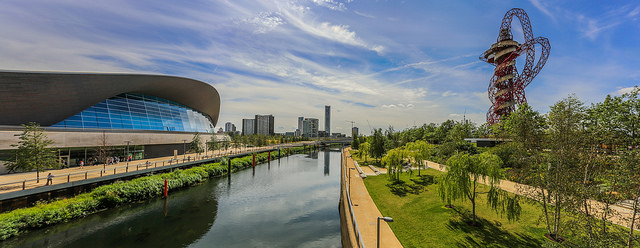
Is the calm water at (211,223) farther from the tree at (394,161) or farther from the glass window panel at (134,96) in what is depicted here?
the glass window panel at (134,96)

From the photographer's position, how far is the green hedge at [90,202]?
16766mm

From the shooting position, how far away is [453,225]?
1589 centimetres

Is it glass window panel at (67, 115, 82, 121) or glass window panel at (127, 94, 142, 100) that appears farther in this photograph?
glass window panel at (127, 94, 142, 100)

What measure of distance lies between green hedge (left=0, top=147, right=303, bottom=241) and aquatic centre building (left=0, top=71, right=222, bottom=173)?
11.7 m

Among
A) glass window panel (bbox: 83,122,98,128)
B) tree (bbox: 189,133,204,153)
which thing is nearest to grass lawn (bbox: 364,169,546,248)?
tree (bbox: 189,133,204,153)

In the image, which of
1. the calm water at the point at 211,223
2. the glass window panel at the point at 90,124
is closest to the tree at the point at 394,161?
the calm water at the point at 211,223

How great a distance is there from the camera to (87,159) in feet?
113

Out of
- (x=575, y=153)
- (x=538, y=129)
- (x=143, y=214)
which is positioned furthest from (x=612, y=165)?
(x=143, y=214)

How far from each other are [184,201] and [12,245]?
12226 mm

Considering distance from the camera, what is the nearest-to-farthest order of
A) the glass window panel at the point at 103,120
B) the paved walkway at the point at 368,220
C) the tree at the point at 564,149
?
the tree at the point at 564,149 → the paved walkway at the point at 368,220 → the glass window panel at the point at 103,120

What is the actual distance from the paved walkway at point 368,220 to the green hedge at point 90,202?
70.1 feet

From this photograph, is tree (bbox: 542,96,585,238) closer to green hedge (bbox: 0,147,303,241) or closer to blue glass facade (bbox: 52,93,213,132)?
green hedge (bbox: 0,147,303,241)

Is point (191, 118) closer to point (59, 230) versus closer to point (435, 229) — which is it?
point (59, 230)

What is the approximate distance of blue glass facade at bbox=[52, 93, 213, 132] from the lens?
3769 cm
